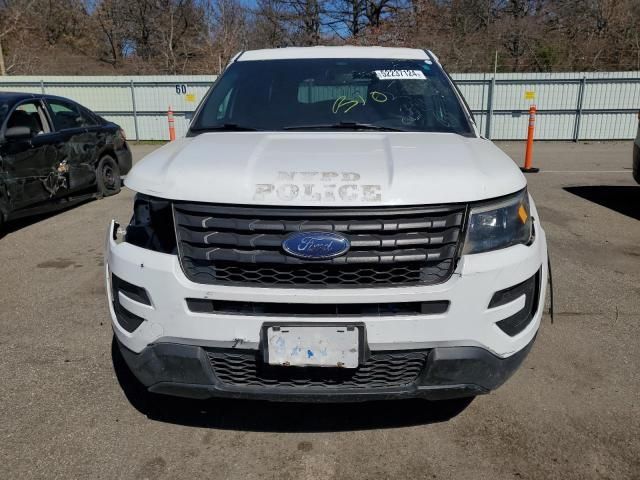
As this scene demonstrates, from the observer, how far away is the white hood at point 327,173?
207 cm

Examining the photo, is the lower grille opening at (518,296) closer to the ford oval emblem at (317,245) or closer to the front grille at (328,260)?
the front grille at (328,260)

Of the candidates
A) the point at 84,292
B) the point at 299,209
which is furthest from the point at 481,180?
the point at 84,292

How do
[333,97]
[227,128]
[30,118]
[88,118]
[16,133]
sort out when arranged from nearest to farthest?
1. [227,128]
2. [333,97]
3. [16,133]
4. [30,118]
5. [88,118]

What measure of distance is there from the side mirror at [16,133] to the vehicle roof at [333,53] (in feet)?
10.1

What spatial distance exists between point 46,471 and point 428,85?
3.03 meters

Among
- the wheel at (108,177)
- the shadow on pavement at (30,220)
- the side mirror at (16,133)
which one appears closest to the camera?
the side mirror at (16,133)

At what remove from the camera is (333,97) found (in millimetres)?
3344

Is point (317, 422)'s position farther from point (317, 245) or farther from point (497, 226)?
point (497, 226)

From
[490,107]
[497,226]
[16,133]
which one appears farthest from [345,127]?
[490,107]

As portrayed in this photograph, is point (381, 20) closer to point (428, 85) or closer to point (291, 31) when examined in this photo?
point (291, 31)

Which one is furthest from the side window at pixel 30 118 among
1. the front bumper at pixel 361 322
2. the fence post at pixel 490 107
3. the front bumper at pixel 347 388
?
the fence post at pixel 490 107

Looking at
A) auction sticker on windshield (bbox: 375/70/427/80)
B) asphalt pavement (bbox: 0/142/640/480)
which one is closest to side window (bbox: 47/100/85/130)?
asphalt pavement (bbox: 0/142/640/480)

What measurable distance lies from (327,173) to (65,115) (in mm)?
6152

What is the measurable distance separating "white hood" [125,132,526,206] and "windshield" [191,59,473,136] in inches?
20.6
